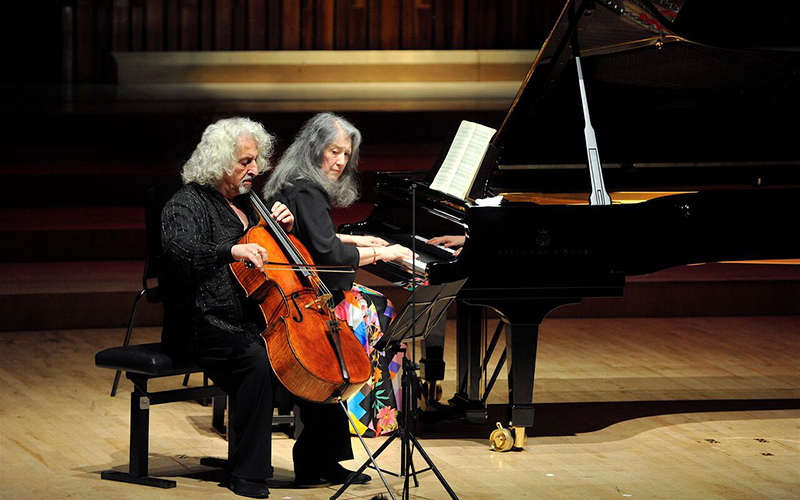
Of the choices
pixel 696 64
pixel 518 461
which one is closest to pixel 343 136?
pixel 518 461

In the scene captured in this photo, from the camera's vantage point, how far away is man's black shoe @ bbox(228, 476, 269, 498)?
3.61m

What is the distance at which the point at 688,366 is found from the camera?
5.56 meters

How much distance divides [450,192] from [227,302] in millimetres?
1118

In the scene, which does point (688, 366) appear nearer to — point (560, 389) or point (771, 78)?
point (560, 389)

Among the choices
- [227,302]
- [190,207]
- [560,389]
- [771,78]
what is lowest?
[560,389]

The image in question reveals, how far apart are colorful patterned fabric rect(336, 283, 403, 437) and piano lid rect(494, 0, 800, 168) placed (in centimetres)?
79

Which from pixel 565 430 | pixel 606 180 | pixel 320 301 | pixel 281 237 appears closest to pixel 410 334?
pixel 320 301

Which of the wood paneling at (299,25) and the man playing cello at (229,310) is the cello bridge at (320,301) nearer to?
the man playing cello at (229,310)

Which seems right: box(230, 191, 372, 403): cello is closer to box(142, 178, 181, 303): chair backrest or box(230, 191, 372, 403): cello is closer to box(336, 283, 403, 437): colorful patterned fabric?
box(336, 283, 403, 437): colorful patterned fabric

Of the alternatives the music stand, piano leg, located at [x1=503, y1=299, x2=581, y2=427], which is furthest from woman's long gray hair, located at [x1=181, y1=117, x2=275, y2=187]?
piano leg, located at [x1=503, y1=299, x2=581, y2=427]

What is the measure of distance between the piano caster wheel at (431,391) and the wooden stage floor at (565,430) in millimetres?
153

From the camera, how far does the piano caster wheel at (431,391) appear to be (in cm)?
459

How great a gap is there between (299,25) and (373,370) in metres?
6.91

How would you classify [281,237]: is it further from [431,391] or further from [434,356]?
[431,391]
